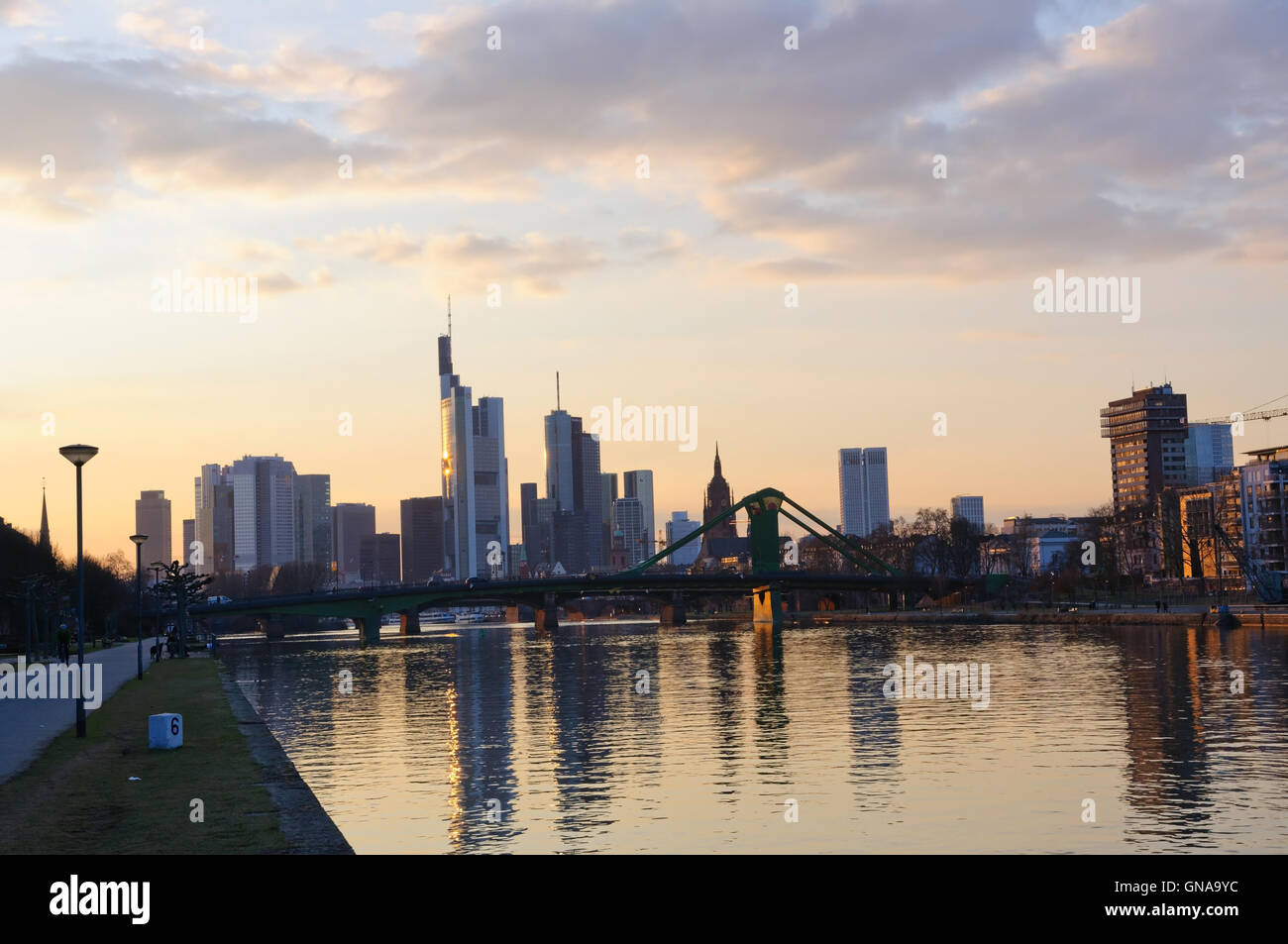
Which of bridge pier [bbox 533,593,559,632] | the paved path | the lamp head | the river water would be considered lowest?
bridge pier [bbox 533,593,559,632]

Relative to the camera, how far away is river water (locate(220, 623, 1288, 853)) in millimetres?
22359

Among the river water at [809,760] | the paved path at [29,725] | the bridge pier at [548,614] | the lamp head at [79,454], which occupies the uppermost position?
the lamp head at [79,454]

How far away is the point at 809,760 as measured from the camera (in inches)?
1271

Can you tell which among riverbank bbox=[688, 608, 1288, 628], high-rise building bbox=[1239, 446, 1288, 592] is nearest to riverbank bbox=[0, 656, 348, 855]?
riverbank bbox=[688, 608, 1288, 628]

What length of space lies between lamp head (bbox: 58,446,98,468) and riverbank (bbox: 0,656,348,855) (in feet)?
23.3

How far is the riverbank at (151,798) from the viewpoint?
19422 millimetres

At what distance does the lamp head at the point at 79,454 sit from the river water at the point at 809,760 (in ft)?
31.6

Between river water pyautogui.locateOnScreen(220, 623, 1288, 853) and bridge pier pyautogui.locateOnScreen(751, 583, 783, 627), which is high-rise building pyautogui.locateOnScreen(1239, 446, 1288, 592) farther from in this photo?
river water pyautogui.locateOnScreen(220, 623, 1288, 853)

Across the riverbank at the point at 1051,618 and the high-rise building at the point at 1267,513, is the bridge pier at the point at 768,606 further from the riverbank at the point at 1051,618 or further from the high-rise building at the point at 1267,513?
the high-rise building at the point at 1267,513

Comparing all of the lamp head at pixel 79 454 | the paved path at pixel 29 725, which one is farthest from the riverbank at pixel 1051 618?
the lamp head at pixel 79 454

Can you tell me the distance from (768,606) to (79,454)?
501 feet

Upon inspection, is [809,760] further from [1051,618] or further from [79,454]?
[1051,618]

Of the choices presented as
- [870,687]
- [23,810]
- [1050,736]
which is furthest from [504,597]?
[23,810]
